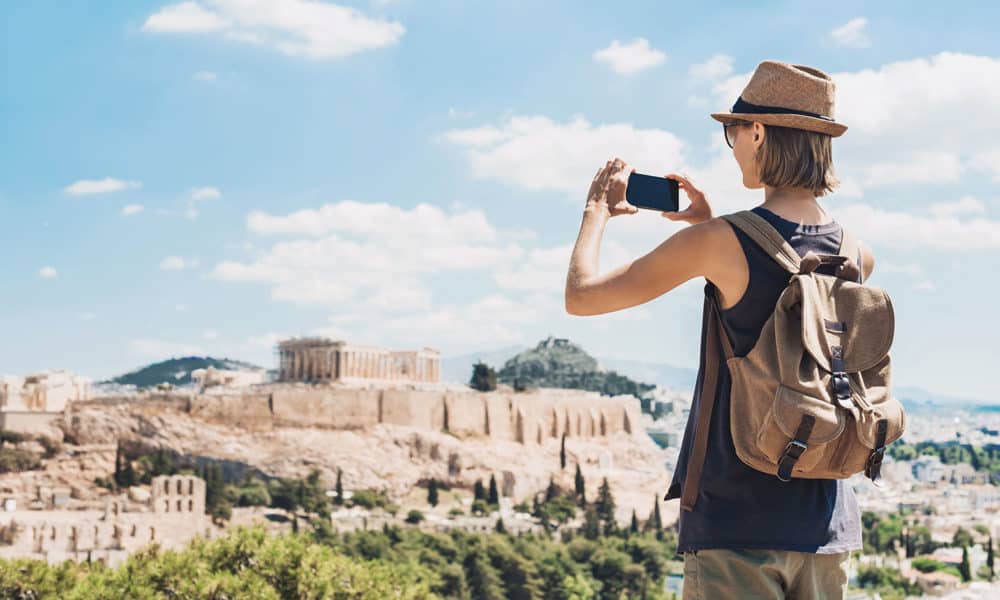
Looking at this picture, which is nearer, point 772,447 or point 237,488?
point 772,447

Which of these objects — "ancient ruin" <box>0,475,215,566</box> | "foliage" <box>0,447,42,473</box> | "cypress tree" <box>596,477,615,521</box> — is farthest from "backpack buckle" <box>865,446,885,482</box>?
"cypress tree" <box>596,477,615,521</box>

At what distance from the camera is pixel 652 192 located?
2064 millimetres

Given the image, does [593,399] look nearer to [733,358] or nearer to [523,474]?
[523,474]

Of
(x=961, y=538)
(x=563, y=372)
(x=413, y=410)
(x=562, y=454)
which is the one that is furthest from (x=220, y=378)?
(x=563, y=372)

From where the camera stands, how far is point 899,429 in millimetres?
1676

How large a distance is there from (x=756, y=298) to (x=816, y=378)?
163 millimetres

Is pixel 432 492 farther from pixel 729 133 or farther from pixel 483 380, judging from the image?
pixel 729 133

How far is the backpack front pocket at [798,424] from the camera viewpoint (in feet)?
5.22

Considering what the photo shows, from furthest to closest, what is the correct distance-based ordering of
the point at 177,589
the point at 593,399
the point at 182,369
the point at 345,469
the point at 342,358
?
the point at 182,369 → the point at 593,399 → the point at 342,358 → the point at 345,469 → the point at 177,589

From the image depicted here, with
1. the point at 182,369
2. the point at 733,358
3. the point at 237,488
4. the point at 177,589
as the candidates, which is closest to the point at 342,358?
the point at 237,488

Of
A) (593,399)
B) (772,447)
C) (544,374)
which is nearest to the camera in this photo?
(772,447)

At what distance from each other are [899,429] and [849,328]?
163 millimetres

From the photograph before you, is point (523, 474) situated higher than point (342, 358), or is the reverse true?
point (342, 358)

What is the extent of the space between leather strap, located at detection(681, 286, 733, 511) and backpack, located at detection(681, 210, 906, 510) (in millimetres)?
72
